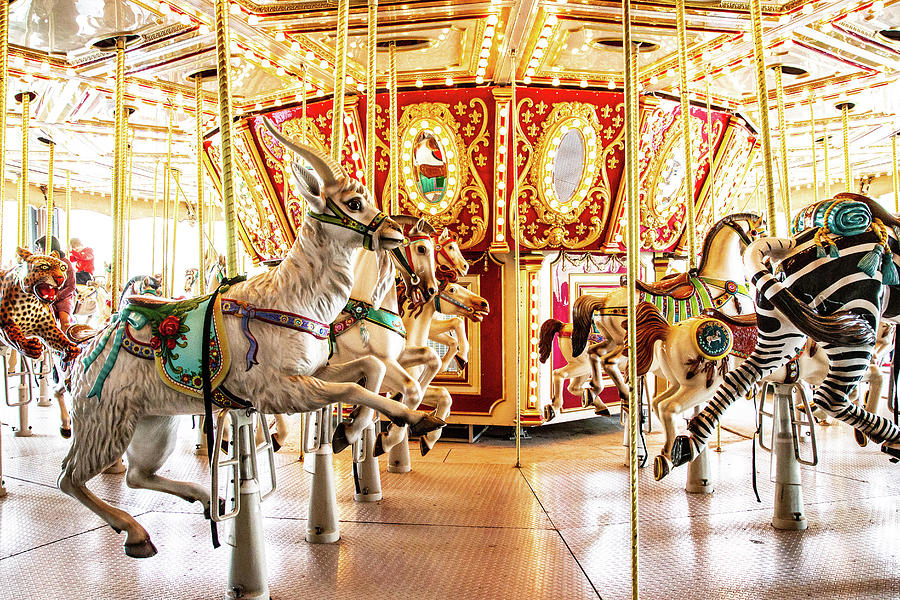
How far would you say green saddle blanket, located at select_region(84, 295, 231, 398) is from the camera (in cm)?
223

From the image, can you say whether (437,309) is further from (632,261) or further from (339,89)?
(632,261)

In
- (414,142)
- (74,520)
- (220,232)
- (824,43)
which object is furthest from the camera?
(220,232)

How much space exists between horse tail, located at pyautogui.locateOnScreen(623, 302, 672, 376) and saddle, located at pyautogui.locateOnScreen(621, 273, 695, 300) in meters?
0.32

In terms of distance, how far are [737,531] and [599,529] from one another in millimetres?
694

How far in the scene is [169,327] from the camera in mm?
2283

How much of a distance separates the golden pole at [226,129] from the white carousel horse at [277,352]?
232 millimetres

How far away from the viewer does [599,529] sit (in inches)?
142

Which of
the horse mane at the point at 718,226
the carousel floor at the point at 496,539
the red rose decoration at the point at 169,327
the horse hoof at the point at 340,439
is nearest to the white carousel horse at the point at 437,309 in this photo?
the carousel floor at the point at 496,539

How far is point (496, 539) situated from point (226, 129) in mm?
2340

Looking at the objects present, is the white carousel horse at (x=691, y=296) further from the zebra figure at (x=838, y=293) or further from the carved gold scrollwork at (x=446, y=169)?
the carved gold scrollwork at (x=446, y=169)

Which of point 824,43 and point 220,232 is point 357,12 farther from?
point 220,232

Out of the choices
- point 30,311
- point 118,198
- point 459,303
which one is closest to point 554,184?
point 459,303

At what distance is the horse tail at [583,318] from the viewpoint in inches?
187

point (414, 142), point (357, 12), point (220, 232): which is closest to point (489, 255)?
point (414, 142)
